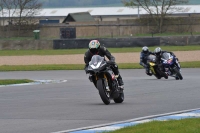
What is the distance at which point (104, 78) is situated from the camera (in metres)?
13.7

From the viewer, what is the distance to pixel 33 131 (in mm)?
9734

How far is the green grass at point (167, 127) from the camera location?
8.65 meters

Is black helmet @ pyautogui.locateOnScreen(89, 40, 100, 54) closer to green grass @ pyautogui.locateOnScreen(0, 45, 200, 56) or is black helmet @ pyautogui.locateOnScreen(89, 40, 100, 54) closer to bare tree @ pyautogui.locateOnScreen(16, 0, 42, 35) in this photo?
green grass @ pyautogui.locateOnScreen(0, 45, 200, 56)

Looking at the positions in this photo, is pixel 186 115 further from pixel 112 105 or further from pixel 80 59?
pixel 80 59

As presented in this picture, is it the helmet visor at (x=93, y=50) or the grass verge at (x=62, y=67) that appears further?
the grass verge at (x=62, y=67)

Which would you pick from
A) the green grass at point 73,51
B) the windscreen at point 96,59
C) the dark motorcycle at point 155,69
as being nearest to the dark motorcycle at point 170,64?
the dark motorcycle at point 155,69

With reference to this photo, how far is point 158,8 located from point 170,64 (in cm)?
4177

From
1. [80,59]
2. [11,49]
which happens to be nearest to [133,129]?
[80,59]

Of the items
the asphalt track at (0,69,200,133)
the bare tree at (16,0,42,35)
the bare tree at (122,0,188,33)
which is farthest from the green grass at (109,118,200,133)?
the bare tree at (16,0,42,35)

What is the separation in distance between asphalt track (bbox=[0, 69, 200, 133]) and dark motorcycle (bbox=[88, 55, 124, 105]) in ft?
0.83

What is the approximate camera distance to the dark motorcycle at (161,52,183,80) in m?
23.4

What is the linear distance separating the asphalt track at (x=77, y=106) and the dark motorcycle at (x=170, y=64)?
3.14 metres

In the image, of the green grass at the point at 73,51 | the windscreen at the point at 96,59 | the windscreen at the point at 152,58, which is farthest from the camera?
the green grass at the point at 73,51

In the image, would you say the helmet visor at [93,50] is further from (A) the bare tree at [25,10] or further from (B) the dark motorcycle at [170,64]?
(A) the bare tree at [25,10]
